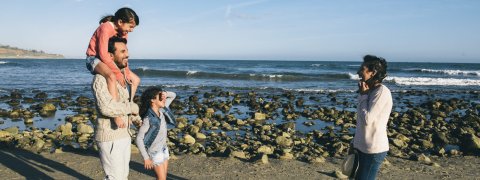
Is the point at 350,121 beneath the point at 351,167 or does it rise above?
beneath

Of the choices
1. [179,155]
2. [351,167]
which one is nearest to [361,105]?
[351,167]

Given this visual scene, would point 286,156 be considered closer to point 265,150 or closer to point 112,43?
point 265,150

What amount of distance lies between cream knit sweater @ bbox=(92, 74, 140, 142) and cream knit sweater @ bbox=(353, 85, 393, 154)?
2008 millimetres

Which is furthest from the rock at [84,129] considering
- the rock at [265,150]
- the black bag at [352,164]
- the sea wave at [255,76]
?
the sea wave at [255,76]

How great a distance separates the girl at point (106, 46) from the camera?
3.29m

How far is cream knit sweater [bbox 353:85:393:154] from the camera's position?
11.1ft

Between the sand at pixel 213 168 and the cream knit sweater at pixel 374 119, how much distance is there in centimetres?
237

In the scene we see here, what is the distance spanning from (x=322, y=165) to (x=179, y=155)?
8.01ft

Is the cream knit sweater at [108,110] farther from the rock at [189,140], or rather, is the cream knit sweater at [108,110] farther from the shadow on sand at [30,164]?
the rock at [189,140]

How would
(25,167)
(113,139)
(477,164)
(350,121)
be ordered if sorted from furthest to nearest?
1. (350,121)
2. (477,164)
3. (25,167)
4. (113,139)

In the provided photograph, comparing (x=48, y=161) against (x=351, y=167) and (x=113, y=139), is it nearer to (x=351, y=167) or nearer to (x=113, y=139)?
(x=113, y=139)

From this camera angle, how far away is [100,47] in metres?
3.51

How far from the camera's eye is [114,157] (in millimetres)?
3385

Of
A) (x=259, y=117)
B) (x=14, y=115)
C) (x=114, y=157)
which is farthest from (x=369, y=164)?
(x=14, y=115)
